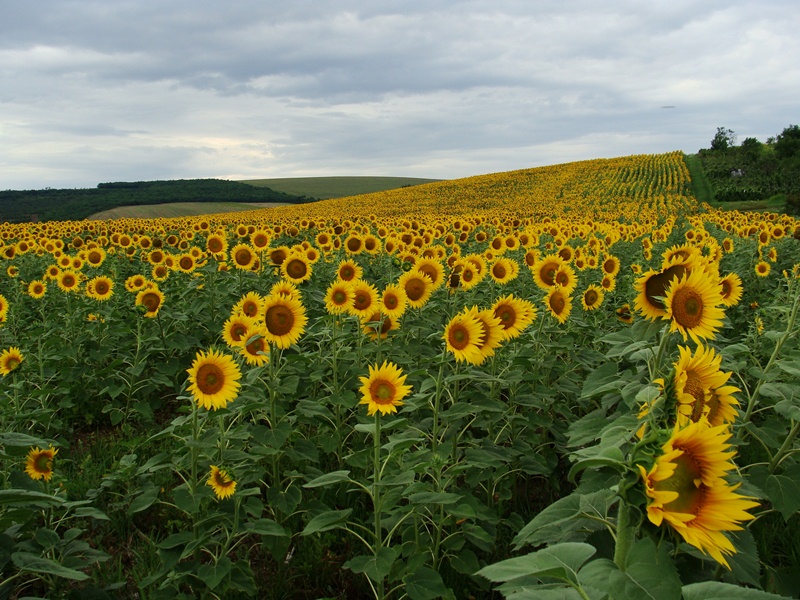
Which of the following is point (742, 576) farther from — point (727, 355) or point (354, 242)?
point (354, 242)

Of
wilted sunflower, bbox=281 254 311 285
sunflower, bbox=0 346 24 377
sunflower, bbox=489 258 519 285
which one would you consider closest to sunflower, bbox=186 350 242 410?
sunflower, bbox=0 346 24 377

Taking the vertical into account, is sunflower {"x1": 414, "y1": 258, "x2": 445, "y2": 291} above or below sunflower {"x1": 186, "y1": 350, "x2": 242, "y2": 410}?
above

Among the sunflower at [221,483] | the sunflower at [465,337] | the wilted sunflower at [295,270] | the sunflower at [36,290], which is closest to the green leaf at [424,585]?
the sunflower at [221,483]

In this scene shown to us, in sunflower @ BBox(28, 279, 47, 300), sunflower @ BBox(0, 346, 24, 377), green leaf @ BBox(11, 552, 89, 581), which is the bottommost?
green leaf @ BBox(11, 552, 89, 581)

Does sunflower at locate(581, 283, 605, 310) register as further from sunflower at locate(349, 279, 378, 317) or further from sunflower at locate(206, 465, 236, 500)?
sunflower at locate(206, 465, 236, 500)

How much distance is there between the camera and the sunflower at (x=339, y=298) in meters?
4.38

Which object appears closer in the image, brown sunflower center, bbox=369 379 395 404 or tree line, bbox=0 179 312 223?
brown sunflower center, bbox=369 379 395 404

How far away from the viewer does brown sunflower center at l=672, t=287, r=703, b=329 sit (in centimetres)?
232

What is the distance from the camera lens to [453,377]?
2.99 m

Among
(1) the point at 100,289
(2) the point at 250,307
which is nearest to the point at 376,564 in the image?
(2) the point at 250,307

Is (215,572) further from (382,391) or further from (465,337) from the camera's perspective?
(465,337)

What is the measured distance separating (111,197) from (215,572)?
6461cm

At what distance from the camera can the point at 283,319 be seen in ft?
12.4

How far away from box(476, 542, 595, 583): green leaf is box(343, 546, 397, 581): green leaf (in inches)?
51.6
